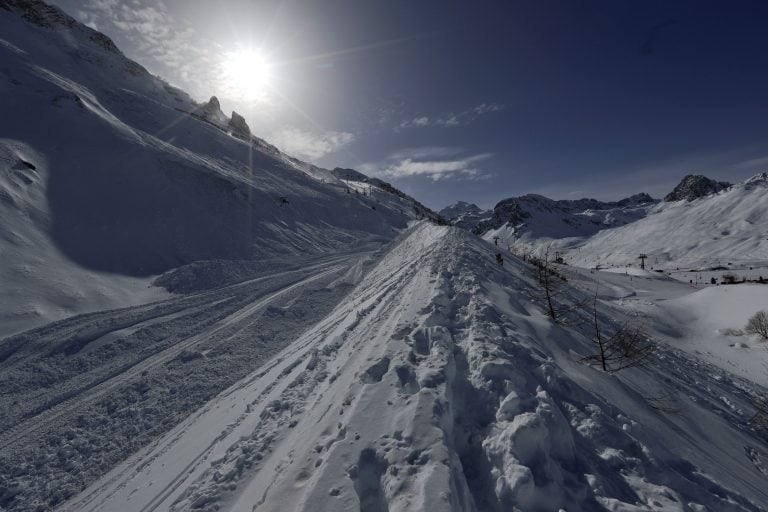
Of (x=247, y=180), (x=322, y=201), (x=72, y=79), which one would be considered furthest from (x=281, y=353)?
(x=72, y=79)

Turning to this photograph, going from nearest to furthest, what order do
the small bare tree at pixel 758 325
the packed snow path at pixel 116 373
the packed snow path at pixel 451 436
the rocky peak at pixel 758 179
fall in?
the packed snow path at pixel 451 436
the packed snow path at pixel 116 373
the small bare tree at pixel 758 325
the rocky peak at pixel 758 179

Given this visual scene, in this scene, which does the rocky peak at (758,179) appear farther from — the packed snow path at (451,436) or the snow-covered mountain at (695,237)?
the packed snow path at (451,436)

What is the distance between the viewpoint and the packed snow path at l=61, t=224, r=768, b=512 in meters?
3.99

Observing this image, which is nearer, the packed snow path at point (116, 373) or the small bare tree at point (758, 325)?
the packed snow path at point (116, 373)

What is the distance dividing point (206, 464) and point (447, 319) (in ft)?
18.3

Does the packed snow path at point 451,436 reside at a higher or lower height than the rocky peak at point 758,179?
lower

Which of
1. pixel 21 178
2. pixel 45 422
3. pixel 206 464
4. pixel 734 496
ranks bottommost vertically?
pixel 45 422

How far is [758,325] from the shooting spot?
21.3m

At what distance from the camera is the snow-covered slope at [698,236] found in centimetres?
10731

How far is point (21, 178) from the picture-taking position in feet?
68.8

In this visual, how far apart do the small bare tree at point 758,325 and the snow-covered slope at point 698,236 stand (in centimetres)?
9630

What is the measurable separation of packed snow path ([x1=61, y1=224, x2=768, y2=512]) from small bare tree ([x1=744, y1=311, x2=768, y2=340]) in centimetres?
1790

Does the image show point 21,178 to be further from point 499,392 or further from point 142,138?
point 499,392

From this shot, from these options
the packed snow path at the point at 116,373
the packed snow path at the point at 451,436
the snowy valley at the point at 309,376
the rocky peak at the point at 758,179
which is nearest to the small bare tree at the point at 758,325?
the snowy valley at the point at 309,376
